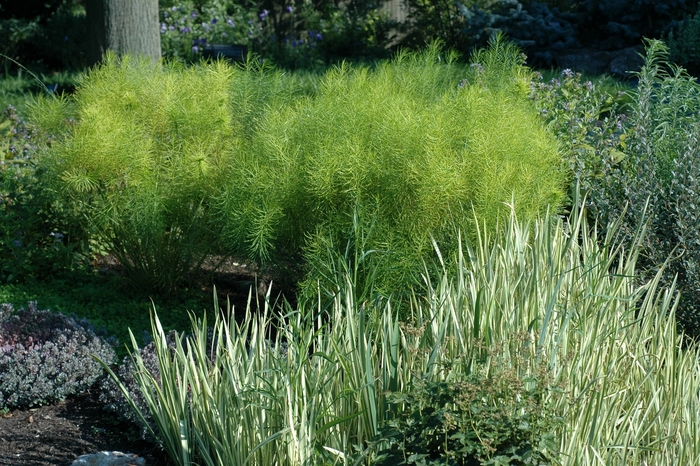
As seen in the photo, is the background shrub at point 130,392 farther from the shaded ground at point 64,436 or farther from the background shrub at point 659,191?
the background shrub at point 659,191

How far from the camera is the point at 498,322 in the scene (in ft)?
10.2

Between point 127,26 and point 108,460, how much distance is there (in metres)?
4.79

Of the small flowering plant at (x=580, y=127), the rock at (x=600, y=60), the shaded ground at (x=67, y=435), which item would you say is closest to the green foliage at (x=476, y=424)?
the shaded ground at (x=67, y=435)

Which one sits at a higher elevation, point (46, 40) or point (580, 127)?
point (580, 127)

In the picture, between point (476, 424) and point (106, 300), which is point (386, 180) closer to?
point (476, 424)

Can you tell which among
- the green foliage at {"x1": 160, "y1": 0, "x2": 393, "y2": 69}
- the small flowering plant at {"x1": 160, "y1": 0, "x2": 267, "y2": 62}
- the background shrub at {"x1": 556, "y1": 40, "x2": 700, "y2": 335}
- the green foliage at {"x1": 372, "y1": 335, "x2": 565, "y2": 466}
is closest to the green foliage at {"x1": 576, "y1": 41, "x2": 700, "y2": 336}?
the background shrub at {"x1": 556, "y1": 40, "x2": 700, "y2": 335}

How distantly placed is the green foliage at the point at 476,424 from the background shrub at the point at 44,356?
69.7 inches

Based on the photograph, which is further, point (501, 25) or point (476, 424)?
point (501, 25)

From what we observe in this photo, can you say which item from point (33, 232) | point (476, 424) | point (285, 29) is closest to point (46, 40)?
point (285, 29)

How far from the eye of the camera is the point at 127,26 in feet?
23.0

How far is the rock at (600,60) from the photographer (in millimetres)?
10141

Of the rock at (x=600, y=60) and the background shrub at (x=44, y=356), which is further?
the rock at (x=600, y=60)

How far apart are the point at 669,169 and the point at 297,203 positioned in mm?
2088


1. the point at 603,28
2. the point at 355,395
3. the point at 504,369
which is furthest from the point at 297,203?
the point at 603,28
